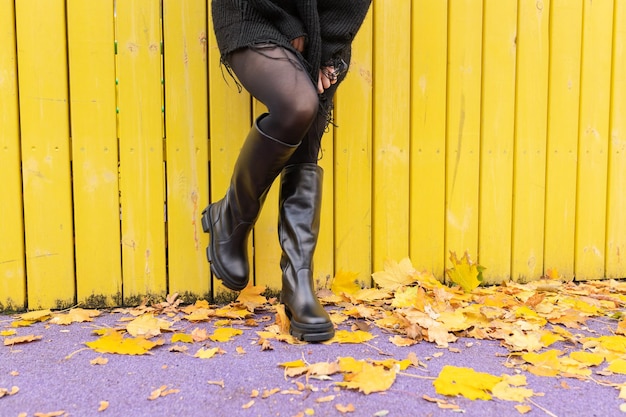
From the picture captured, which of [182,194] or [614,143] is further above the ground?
[614,143]

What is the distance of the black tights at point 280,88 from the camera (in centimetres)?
124

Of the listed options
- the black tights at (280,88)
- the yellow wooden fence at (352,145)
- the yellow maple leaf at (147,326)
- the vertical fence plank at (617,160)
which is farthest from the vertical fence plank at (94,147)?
the vertical fence plank at (617,160)

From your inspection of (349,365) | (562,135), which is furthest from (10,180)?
(562,135)

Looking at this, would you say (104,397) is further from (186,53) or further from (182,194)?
(186,53)

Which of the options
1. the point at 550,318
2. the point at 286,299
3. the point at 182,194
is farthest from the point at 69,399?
the point at 550,318

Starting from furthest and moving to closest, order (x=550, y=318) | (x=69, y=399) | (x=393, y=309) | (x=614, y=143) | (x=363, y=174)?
1. (x=614, y=143)
2. (x=363, y=174)
3. (x=393, y=309)
4. (x=550, y=318)
5. (x=69, y=399)

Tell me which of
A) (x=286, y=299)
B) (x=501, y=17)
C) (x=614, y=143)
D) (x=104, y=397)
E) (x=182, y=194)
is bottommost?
(x=104, y=397)

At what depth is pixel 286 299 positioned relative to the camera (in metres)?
1.40

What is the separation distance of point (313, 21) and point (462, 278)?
3.78 ft

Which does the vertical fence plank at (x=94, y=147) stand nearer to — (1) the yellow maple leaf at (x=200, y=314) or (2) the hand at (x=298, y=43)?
(1) the yellow maple leaf at (x=200, y=314)

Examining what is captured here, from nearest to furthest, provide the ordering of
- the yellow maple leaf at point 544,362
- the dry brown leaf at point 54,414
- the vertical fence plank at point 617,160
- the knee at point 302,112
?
1. the dry brown leaf at point 54,414
2. the yellow maple leaf at point 544,362
3. the knee at point 302,112
4. the vertical fence plank at point 617,160

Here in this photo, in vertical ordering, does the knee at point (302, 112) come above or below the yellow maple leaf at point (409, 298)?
above

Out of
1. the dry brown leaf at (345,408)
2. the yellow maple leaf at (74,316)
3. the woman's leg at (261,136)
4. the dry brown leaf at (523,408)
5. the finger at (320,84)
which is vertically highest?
the finger at (320,84)

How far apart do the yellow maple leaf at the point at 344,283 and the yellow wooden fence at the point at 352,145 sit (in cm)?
5
